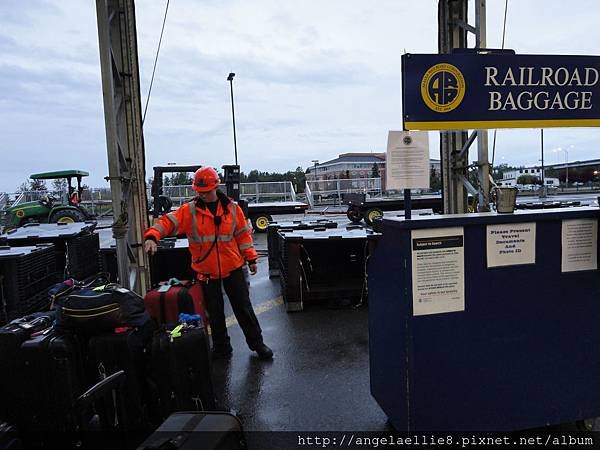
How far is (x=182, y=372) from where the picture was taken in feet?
9.64

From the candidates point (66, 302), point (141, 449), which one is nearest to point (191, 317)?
point (66, 302)

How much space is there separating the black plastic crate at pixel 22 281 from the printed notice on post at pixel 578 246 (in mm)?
5220

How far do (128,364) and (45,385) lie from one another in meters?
0.53

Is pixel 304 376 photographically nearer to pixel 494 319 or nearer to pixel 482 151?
pixel 494 319

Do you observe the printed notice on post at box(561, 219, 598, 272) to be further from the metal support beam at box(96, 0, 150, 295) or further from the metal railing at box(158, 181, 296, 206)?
the metal railing at box(158, 181, 296, 206)

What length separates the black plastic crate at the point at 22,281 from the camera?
462 centimetres

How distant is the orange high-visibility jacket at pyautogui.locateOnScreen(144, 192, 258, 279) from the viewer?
4.18 m

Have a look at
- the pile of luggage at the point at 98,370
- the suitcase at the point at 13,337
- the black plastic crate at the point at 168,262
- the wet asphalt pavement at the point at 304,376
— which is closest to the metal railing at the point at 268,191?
the black plastic crate at the point at 168,262

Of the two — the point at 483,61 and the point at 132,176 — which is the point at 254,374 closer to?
the point at 132,176

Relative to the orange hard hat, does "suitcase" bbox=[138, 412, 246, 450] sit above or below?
below

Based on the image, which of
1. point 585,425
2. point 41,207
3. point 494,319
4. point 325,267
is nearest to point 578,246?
point 494,319

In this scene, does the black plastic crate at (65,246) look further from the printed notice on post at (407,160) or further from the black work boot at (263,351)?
the printed notice on post at (407,160)

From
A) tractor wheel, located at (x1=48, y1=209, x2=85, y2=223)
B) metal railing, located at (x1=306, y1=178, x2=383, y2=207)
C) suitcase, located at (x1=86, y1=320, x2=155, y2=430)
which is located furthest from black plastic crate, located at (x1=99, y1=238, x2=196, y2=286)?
metal railing, located at (x1=306, y1=178, x2=383, y2=207)

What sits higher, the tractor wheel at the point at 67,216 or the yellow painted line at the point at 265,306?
the tractor wheel at the point at 67,216
